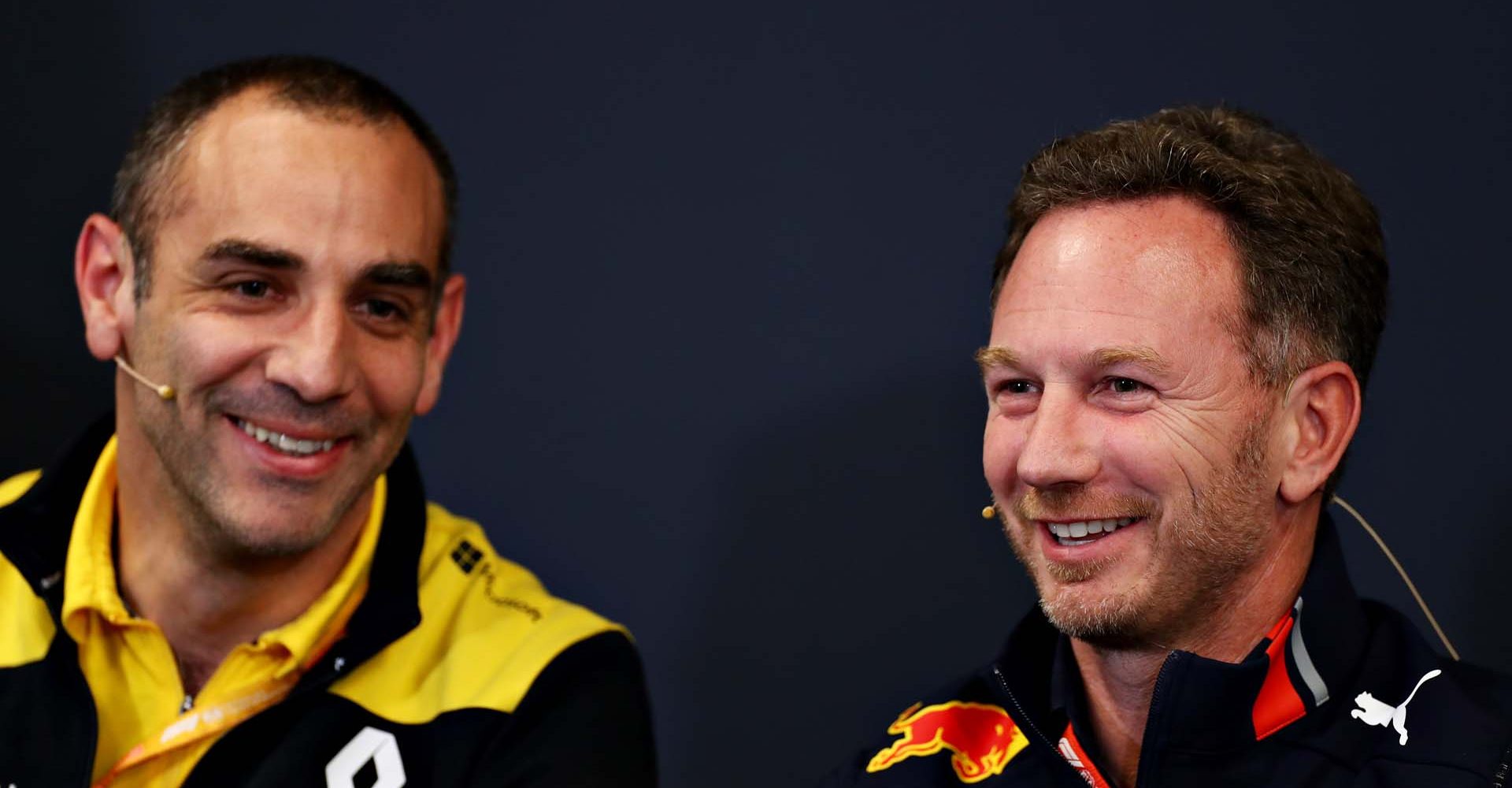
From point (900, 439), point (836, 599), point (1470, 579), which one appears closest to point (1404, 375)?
point (1470, 579)

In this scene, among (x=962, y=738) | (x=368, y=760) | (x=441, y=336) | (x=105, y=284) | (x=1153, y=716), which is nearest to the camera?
(x=1153, y=716)

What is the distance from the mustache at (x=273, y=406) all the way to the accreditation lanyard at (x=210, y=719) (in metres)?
0.30

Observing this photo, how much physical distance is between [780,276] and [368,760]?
88 centimetres

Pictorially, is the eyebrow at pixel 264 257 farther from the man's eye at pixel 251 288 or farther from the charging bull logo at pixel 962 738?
the charging bull logo at pixel 962 738

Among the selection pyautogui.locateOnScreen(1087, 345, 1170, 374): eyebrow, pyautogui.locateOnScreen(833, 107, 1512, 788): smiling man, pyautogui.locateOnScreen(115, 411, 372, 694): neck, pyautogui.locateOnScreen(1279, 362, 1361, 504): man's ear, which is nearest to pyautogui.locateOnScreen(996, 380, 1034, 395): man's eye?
pyautogui.locateOnScreen(833, 107, 1512, 788): smiling man

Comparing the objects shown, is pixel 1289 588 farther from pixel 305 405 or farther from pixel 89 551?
pixel 89 551

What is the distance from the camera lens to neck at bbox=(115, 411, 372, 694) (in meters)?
2.15

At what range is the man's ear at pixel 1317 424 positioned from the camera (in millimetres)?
1742

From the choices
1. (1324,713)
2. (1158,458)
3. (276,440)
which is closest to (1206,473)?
(1158,458)

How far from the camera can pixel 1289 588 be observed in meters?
1.79

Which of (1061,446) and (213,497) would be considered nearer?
(1061,446)

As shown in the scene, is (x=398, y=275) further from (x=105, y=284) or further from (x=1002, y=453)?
(x=1002, y=453)

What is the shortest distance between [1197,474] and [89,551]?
4.60ft

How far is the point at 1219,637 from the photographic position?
177 centimetres
